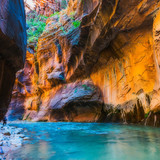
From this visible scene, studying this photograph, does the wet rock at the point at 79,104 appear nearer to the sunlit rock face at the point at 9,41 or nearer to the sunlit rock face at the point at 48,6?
the sunlit rock face at the point at 9,41

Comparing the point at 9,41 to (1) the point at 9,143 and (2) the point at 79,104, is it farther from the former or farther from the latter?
(2) the point at 79,104

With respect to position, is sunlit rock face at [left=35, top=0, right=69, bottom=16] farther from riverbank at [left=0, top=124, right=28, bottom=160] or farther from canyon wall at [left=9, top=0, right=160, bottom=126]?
riverbank at [left=0, top=124, right=28, bottom=160]

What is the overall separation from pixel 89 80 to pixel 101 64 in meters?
2.51

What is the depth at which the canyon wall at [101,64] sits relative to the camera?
25.7 ft

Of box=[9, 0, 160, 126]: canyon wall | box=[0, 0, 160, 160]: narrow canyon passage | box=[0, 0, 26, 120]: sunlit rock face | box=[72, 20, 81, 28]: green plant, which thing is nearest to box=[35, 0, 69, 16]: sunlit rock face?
box=[0, 0, 160, 160]: narrow canyon passage

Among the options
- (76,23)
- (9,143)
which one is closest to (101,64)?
(76,23)

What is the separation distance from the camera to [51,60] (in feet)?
59.0

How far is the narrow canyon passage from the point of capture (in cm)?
328

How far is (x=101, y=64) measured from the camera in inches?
528

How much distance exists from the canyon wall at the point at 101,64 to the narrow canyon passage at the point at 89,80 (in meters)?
0.05

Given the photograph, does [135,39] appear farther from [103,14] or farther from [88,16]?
[88,16]

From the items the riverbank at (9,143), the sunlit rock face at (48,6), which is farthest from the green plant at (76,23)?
the sunlit rock face at (48,6)

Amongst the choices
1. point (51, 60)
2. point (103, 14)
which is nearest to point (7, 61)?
point (103, 14)

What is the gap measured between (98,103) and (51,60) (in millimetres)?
8711
